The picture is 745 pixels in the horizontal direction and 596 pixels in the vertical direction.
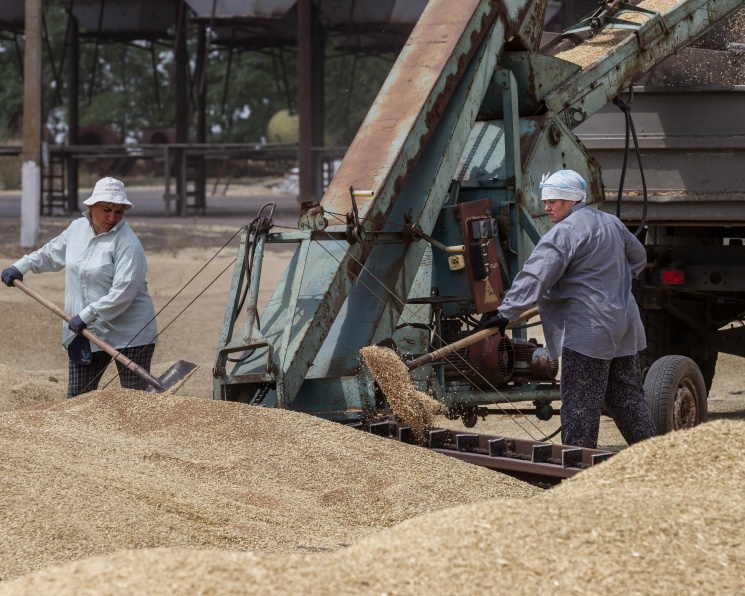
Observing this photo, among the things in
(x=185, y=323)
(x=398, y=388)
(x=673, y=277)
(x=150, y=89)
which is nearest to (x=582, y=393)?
(x=398, y=388)

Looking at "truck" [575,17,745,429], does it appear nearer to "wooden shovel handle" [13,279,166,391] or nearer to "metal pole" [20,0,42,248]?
"wooden shovel handle" [13,279,166,391]

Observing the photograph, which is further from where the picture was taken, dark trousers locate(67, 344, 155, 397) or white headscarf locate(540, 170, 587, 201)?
dark trousers locate(67, 344, 155, 397)

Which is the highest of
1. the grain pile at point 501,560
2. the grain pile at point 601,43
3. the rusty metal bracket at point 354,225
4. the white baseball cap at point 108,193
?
the grain pile at point 601,43

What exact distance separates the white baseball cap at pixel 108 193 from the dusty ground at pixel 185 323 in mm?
575

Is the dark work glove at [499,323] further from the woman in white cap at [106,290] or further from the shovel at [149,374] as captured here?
the woman in white cap at [106,290]

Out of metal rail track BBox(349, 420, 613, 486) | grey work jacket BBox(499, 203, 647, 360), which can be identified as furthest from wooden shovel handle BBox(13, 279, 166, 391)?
grey work jacket BBox(499, 203, 647, 360)

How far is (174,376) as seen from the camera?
6.19 m

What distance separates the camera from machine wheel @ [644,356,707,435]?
6.50 meters

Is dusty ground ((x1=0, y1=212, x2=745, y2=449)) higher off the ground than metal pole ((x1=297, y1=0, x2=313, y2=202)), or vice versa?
metal pole ((x1=297, y1=0, x2=313, y2=202))

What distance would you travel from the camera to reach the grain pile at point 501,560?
301cm

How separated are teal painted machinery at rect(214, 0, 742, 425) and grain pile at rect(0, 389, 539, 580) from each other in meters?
0.36

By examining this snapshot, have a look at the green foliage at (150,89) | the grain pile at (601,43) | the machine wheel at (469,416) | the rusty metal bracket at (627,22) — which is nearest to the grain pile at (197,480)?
the machine wheel at (469,416)

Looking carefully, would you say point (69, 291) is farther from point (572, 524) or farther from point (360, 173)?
point (572, 524)

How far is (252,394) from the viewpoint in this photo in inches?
220
